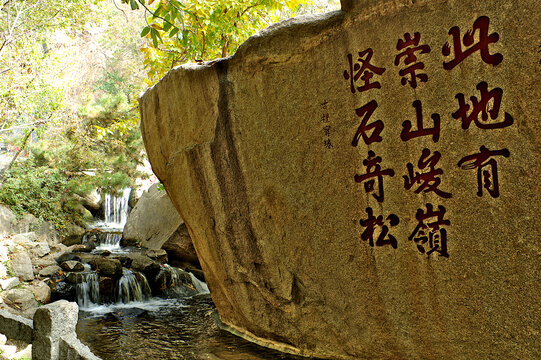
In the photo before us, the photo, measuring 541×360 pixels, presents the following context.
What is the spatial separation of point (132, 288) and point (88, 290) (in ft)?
2.71

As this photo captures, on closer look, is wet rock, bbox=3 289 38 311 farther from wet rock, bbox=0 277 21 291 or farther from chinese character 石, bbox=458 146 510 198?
chinese character 石, bbox=458 146 510 198

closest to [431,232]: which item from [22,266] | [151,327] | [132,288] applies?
[151,327]

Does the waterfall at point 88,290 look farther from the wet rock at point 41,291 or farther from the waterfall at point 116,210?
the waterfall at point 116,210

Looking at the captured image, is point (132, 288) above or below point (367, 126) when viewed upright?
below

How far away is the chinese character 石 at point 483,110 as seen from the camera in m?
2.77

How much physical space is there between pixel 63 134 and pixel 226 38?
23.8ft

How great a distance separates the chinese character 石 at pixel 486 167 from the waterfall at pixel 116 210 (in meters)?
12.9

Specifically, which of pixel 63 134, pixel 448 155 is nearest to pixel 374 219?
pixel 448 155

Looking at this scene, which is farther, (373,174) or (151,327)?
(151,327)

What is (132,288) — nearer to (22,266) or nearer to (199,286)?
(199,286)

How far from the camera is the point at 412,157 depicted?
317 cm

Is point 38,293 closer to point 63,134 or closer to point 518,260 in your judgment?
point 63,134

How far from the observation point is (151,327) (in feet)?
20.7

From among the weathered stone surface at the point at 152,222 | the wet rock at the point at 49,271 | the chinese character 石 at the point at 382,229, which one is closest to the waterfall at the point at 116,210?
the weathered stone surface at the point at 152,222
